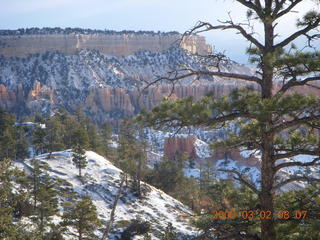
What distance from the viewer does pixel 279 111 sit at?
21.5 ft

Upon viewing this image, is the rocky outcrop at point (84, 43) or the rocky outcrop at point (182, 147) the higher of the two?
the rocky outcrop at point (84, 43)

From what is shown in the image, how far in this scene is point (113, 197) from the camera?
1537 inches

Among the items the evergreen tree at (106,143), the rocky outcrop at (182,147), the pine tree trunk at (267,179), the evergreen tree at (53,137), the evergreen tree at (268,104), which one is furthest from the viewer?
the rocky outcrop at (182,147)

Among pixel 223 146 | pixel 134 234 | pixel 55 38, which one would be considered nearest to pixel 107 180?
pixel 134 234

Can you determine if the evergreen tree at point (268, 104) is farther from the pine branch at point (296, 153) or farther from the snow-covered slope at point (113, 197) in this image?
the snow-covered slope at point (113, 197)

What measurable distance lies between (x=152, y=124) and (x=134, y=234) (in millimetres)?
25061

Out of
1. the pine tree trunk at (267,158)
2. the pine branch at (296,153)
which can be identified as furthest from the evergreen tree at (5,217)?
the pine branch at (296,153)

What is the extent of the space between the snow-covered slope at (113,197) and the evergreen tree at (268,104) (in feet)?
86.2

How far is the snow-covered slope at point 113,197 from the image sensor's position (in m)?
35.7

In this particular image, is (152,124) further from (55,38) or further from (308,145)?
(55,38)

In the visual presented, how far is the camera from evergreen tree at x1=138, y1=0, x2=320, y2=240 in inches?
261
